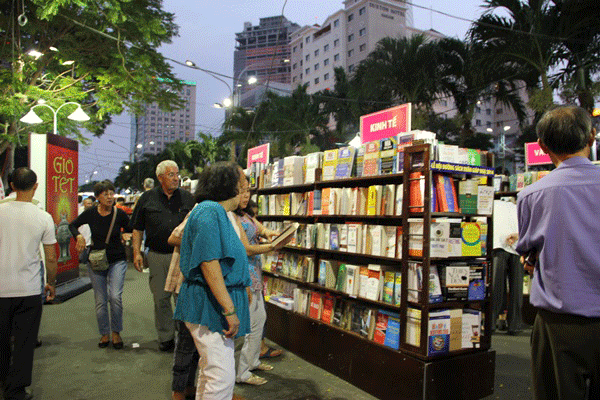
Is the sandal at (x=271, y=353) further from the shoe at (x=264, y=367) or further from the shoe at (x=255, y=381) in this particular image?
the shoe at (x=255, y=381)

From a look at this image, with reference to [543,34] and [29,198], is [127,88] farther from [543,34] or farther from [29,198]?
[543,34]

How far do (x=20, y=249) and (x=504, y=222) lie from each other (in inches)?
214

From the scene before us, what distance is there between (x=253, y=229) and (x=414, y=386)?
191 cm

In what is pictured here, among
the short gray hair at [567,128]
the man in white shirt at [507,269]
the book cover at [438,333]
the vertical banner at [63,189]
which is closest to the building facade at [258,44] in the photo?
the vertical banner at [63,189]

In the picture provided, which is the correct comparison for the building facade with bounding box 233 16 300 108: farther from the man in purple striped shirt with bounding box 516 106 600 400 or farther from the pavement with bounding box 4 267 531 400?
the man in purple striped shirt with bounding box 516 106 600 400

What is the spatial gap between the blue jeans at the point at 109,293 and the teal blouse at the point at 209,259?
2.90m

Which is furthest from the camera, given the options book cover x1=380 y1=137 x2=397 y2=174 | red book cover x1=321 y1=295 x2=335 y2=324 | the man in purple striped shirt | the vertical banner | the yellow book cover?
the vertical banner

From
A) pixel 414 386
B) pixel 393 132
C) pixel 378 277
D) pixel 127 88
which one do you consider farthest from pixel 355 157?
pixel 127 88

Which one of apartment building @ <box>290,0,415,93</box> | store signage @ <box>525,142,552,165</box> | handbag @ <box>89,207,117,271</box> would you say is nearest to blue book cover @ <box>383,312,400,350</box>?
handbag @ <box>89,207,117,271</box>

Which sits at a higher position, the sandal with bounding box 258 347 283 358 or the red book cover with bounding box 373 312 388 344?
Answer: the red book cover with bounding box 373 312 388 344

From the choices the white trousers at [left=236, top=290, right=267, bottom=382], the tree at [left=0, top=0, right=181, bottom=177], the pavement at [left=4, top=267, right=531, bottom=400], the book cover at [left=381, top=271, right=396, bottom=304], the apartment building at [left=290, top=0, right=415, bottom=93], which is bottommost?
the pavement at [left=4, top=267, right=531, bottom=400]

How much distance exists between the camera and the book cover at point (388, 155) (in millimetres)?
4195

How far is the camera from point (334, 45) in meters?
66.8

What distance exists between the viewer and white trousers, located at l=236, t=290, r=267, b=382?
13.9ft
